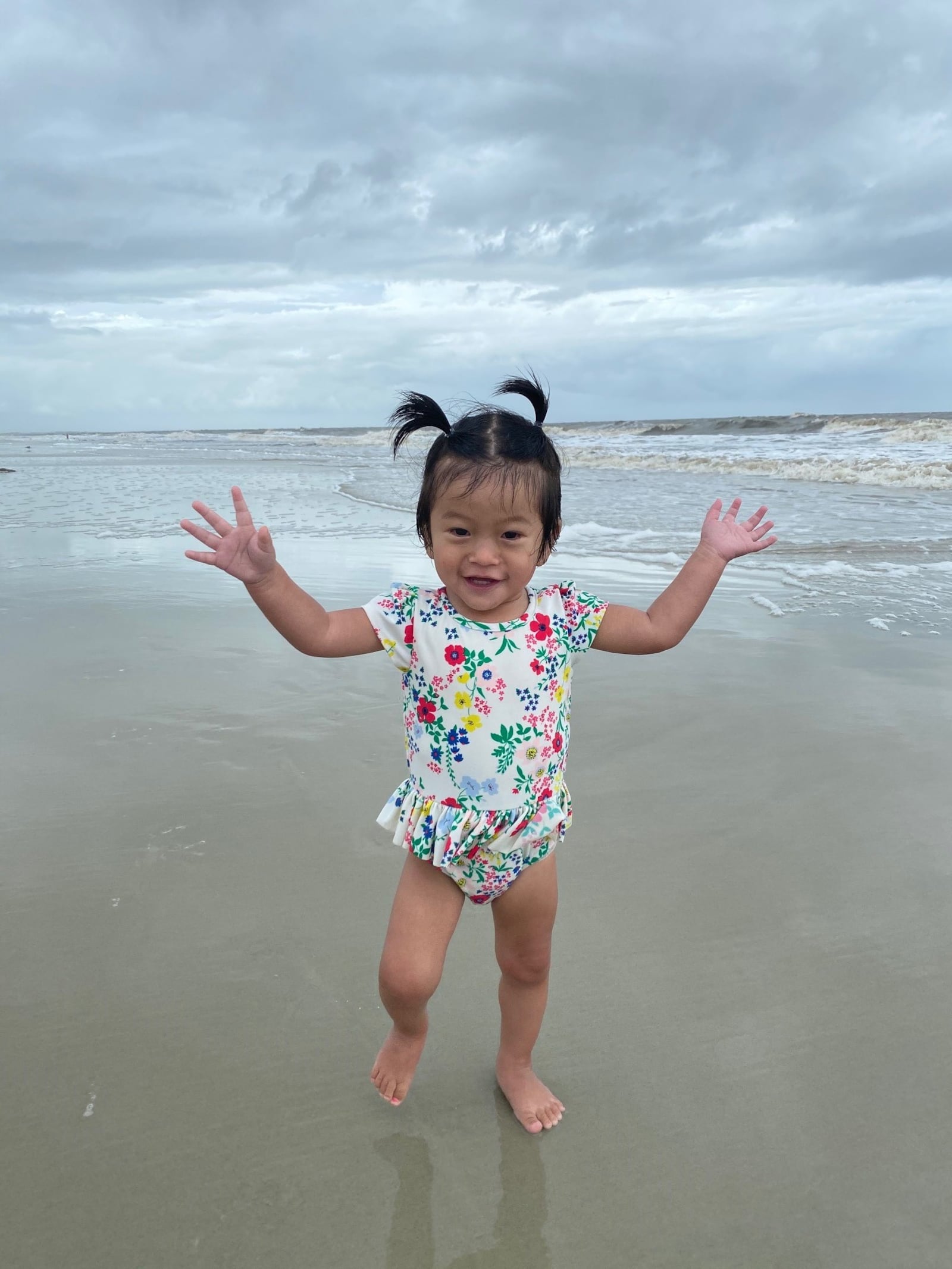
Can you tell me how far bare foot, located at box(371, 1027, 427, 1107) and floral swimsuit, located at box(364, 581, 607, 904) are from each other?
12.5 inches

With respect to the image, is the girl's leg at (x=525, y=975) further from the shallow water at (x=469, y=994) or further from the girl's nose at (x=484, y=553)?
the girl's nose at (x=484, y=553)

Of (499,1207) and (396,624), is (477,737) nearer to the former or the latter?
(396,624)

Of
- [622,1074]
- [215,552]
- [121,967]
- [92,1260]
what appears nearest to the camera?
[92,1260]

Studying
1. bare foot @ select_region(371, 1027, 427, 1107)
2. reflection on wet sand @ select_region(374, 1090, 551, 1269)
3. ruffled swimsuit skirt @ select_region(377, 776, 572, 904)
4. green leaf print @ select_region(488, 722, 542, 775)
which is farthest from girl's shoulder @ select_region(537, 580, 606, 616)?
reflection on wet sand @ select_region(374, 1090, 551, 1269)

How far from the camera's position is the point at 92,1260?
160 cm

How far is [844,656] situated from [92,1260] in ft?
13.9

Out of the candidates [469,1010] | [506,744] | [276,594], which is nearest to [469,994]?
[469,1010]

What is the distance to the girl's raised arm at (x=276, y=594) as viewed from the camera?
193 cm

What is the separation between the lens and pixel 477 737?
6.50 ft

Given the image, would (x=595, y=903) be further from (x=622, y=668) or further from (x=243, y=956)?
(x=622, y=668)

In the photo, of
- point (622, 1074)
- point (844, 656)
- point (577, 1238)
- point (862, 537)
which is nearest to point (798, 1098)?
point (622, 1074)

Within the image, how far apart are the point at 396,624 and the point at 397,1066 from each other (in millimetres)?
908

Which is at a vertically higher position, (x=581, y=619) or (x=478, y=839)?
(x=581, y=619)

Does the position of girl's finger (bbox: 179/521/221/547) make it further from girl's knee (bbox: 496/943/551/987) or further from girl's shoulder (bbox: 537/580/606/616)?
girl's knee (bbox: 496/943/551/987)
